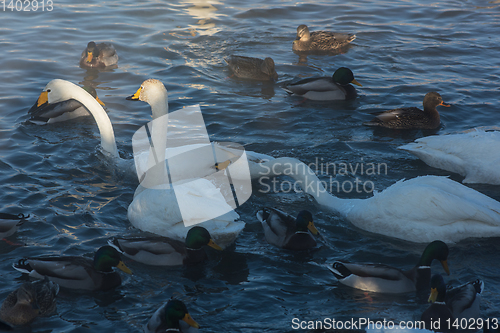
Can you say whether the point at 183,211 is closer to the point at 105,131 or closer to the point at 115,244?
the point at 115,244

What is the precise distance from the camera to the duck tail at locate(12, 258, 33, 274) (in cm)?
595

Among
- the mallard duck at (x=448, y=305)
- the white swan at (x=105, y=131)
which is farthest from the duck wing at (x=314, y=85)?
the mallard duck at (x=448, y=305)

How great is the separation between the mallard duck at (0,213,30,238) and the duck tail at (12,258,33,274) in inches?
29.0

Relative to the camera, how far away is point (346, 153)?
9.36 meters

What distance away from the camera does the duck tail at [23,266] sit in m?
5.95

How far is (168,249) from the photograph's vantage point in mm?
6387

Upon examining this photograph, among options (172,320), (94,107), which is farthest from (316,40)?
(172,320)

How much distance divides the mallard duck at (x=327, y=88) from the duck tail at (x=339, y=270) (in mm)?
6201

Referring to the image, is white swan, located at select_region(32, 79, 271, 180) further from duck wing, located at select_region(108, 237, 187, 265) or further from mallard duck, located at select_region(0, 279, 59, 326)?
mallard duck, located at select_region(0, 279, 59, 326)

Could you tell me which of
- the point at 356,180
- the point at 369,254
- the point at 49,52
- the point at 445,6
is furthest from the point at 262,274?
the point at 445,6

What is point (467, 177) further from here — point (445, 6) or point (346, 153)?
point (445, 6)

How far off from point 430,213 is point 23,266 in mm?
4756

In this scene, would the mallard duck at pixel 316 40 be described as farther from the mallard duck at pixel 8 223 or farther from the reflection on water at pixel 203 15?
the mallard duck at pixel 8 223

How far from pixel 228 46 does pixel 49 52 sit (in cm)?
473
